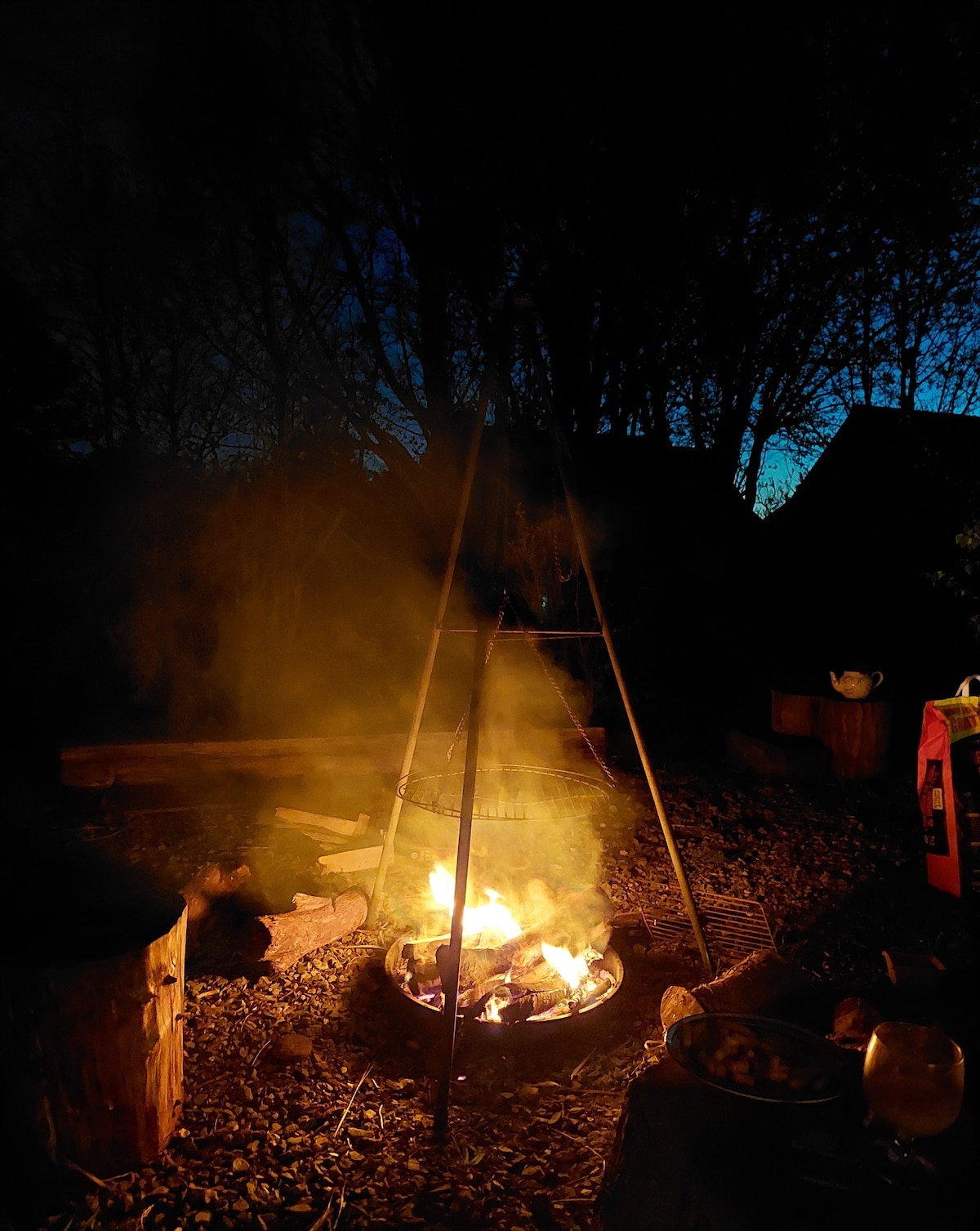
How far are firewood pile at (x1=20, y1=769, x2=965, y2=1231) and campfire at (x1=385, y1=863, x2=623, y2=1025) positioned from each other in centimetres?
14

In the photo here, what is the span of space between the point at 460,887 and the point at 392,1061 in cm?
94

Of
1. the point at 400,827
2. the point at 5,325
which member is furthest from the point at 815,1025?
the point at 5,325

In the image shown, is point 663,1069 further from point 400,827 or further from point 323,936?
point 400,827

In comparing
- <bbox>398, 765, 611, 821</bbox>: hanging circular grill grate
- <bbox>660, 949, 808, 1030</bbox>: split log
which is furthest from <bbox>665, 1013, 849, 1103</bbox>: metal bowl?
<bbox>398, 765, 611, 821</bbox>: hanging circular grill grate

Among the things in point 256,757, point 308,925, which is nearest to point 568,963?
point 308,925

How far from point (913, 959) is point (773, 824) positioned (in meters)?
2.53

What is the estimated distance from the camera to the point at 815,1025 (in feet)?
10.4

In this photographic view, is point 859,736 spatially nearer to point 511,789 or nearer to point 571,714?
point 511,789

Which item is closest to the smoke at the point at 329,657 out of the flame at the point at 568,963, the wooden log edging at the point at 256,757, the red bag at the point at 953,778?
the wooden log edging at the point at 256,757

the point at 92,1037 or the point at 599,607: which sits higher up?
the point at 599,607

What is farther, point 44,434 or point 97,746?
point 44,434

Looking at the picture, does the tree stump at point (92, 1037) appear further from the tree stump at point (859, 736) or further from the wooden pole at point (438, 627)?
the tree stump at point (859, 736)

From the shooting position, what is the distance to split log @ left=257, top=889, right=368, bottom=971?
157 inches

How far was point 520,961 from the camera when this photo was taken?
376 cm
